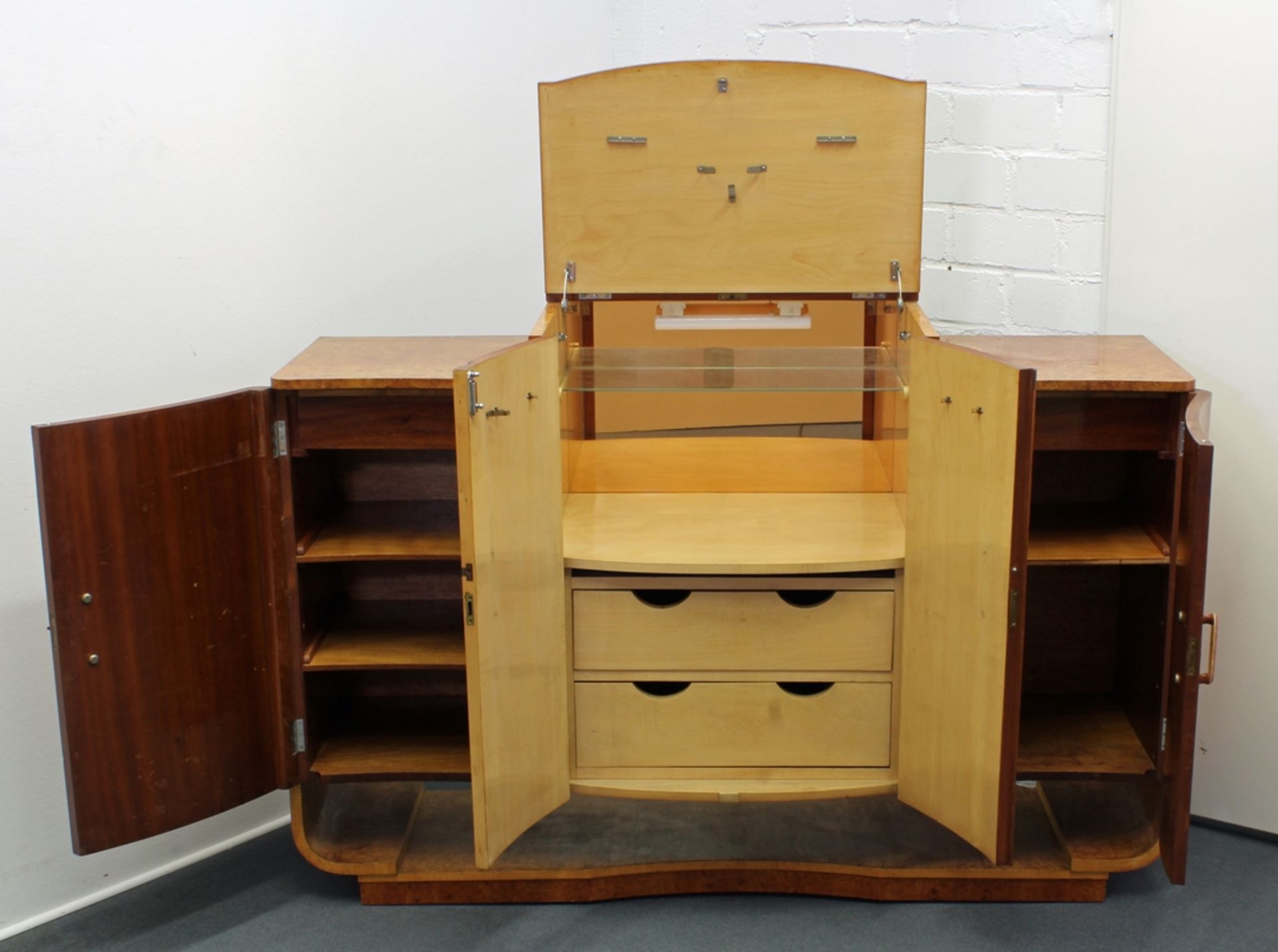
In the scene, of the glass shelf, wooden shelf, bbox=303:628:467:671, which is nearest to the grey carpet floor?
wooden shelf, bbox=303:628:467:671

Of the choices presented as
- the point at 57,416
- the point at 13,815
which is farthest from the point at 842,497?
the point at 13,815

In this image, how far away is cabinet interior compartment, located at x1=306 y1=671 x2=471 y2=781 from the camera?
2.35 m

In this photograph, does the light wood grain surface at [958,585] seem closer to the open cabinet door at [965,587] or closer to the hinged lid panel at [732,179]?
the open cabinet door at [965,587]

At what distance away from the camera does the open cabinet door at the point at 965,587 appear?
192 centimetres

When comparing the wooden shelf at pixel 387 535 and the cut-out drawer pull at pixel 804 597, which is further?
the cut-out drawer pull at pixel 804 597

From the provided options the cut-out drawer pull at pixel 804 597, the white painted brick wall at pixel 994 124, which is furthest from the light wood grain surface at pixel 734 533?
the white painted brick wall at pixel 994 124

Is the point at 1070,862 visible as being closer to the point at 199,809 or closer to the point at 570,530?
the point at 570,530

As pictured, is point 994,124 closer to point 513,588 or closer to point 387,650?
point 513,588

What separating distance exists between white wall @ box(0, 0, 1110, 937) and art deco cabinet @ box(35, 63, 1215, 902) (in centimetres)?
32

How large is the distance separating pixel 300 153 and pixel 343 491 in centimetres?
66

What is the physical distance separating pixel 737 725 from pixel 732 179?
963mm

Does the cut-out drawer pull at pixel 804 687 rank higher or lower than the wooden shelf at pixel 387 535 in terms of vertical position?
lower

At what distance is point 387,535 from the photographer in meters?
2.34

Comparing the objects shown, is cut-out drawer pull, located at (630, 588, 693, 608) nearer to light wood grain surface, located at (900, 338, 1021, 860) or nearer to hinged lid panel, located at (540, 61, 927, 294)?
light wood grain surface, located at (900, 338, 1021, 860)
